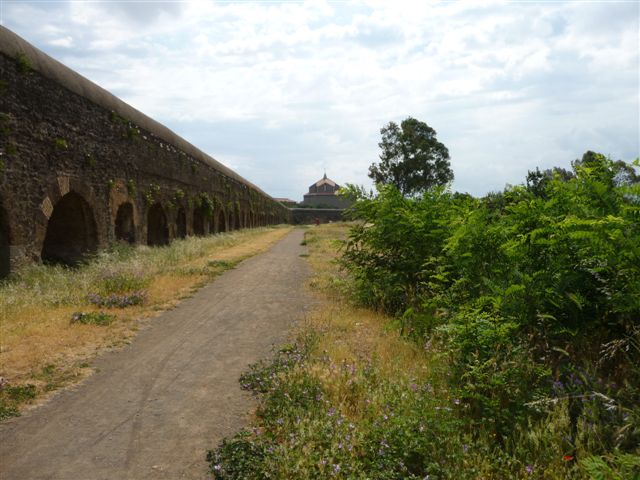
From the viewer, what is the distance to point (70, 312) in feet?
22.7

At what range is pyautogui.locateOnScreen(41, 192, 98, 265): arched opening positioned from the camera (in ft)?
37.9

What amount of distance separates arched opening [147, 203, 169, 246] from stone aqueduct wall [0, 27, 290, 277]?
0.04m

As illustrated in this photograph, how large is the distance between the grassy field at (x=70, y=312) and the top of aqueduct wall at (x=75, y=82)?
12.8 feet

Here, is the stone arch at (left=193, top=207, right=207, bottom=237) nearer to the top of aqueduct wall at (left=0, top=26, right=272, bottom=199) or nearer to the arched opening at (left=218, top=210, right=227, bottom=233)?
the arched opening at (left=218, top=210, right=227, bottom=233)

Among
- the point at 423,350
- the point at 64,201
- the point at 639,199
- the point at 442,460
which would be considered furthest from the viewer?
the point at 64,201

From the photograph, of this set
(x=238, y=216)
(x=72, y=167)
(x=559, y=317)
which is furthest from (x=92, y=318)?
(x=238, y=216)

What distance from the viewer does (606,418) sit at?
9.65ft

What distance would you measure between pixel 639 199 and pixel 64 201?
11.6 m

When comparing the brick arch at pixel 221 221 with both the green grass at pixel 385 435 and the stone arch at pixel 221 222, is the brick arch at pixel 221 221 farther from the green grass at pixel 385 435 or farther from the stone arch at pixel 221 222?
the green grass at pixel 385 435

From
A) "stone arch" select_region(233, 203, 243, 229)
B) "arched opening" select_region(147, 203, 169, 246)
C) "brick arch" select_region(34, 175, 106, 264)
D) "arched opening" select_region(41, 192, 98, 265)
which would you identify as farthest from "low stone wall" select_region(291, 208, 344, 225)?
"arched opening" select_region(41, 192, 98, 265)

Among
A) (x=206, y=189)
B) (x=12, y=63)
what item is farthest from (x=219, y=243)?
(x=12, y=63)

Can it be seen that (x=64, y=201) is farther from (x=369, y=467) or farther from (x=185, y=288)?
(x=369, y=467)

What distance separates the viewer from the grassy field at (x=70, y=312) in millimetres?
4707

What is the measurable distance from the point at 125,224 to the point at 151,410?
36.9ft
